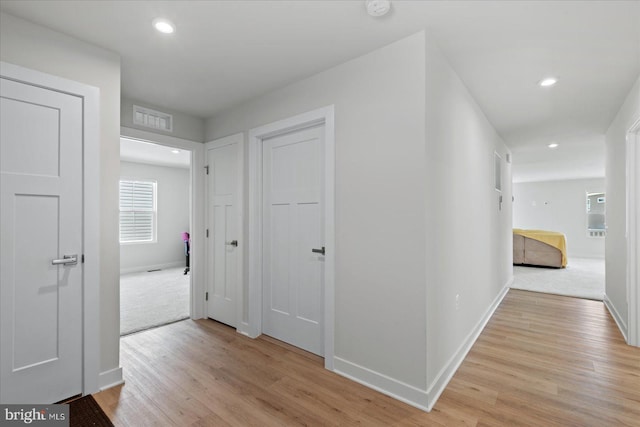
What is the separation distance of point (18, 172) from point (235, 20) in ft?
5.44

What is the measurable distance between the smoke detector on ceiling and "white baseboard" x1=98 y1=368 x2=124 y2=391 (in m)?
3.06

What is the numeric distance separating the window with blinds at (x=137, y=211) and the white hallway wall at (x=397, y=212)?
5735mm

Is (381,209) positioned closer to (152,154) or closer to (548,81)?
(548,81)

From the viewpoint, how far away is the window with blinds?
6688mm

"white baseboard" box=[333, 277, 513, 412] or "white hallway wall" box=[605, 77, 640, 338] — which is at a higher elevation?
"white hallway wall" box=[605, 77, 640, 338]

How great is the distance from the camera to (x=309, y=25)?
→ 1.95m

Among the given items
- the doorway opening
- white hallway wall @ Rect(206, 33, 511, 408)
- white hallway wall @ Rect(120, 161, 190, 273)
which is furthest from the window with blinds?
white hallway wall @ Rect(206, 33, 511, 408)

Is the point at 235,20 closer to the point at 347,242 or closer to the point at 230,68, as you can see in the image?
the point at 230,68

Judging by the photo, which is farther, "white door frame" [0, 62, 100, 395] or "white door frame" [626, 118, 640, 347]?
"white door frame" [626, 118, 640, 347]

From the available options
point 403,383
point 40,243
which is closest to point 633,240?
point 403,383

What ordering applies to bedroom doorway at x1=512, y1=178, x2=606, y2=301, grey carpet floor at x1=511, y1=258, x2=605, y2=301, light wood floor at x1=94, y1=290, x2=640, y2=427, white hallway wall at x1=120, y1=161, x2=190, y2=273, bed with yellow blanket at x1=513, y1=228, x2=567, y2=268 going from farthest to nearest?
1. bed with yellow blanket at x1=513, y1=228, x2=567, y2=268
2. white hallway wall at x1=120, y1=161, x2=190, y2=273
3. bedroom doorway at x1=512, y1=178, x2=606, y2=301
4. grey carpet floor at x1=511, y1=258, x2=605, y2=301
5. light wood floor at x1=94, y1=290, x2=640, y2=427

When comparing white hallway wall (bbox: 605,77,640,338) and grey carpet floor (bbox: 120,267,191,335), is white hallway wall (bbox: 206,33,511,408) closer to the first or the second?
white hallway wall (bbox: 605,77,640,338)

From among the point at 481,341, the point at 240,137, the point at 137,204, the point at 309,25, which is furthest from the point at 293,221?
the point at 137,204
